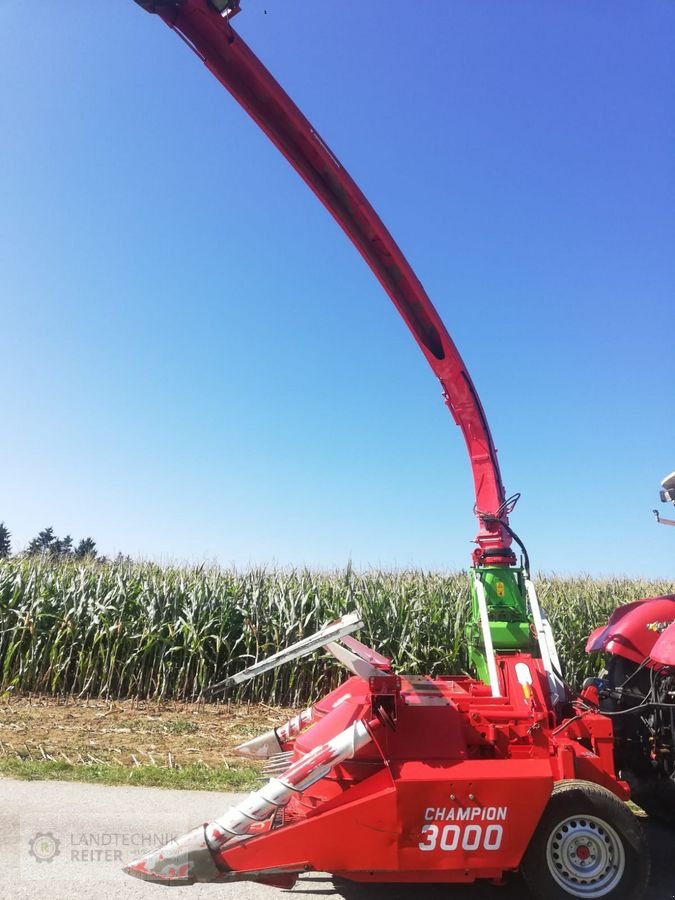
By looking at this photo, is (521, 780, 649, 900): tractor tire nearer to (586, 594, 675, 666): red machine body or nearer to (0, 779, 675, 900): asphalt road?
(0, 779, 675, 900): asphalt road

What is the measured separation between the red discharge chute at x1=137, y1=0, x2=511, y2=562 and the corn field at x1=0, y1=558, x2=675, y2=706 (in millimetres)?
4481

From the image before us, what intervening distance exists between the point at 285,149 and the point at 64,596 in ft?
25.5

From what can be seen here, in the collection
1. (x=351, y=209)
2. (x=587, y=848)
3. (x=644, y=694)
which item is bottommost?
(x=587, y=848)

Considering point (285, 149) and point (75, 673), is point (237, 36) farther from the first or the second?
point (75, 673)

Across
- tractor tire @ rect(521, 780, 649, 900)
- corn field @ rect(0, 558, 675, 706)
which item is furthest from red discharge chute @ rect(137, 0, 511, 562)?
corn field @ rect(0, 558, 675, 706)

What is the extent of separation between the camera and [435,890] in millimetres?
3857

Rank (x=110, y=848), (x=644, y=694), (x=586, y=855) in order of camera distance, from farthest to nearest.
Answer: (x=644, y=694) < (x=110, y=848) < (x=586, y=855)

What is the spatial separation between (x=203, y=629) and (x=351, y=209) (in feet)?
21.5

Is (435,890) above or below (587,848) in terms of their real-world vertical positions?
below

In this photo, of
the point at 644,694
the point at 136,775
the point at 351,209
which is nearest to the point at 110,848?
the point at 136,775

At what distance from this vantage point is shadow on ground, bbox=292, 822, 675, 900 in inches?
148

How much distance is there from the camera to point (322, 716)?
428 centimetres

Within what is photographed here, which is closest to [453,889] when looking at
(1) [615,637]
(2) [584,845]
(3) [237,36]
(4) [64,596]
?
(2) [584,845]

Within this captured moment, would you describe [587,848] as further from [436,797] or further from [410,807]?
[410,807]
